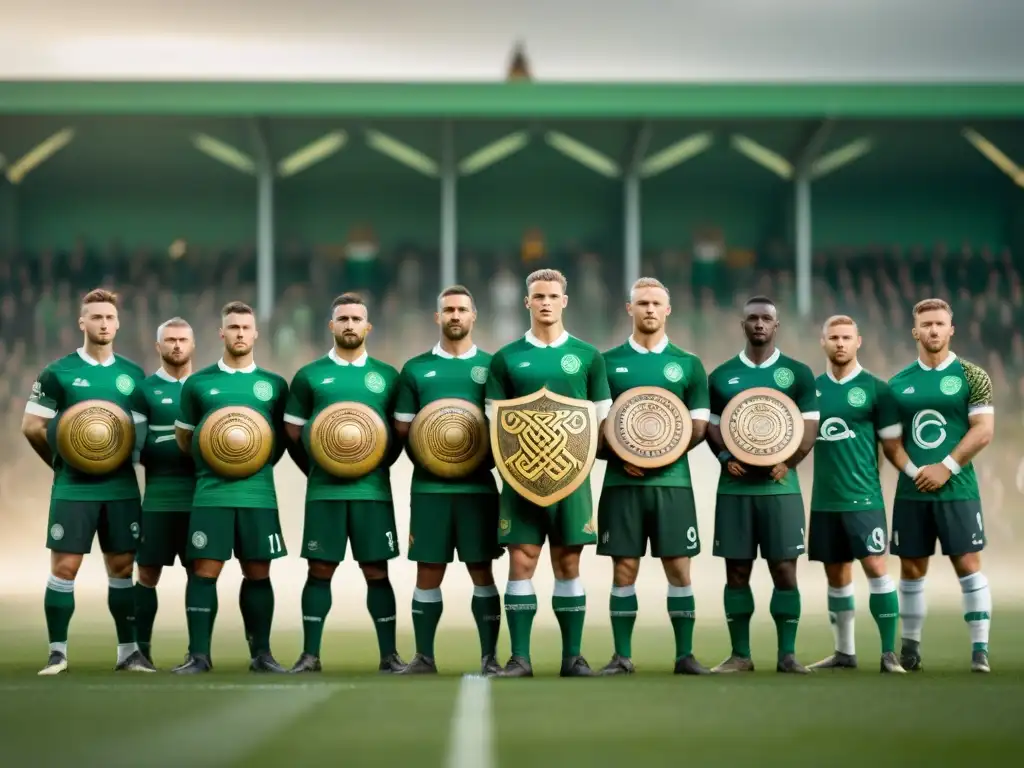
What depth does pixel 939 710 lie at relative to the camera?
6.39m

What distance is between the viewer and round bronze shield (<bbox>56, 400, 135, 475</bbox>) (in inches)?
336

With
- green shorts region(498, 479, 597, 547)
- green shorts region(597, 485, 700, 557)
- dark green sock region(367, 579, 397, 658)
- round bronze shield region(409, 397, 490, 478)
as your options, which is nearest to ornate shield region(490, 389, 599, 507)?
green shorts region(498, 479, 597, 547)

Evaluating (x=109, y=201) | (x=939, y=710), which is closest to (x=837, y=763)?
(x=939, y=710)

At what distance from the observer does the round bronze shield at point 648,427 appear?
8.10 metres

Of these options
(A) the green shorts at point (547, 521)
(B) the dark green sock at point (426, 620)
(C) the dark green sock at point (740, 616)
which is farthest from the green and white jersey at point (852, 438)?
(B) the dark green sock at point (426, 620)

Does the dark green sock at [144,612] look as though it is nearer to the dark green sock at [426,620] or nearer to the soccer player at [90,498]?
the soccer player at [90,498]

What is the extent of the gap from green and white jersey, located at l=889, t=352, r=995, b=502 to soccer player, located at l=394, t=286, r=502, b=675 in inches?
92.0

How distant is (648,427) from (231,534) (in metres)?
2.27

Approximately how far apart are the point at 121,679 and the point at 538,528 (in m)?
2.21

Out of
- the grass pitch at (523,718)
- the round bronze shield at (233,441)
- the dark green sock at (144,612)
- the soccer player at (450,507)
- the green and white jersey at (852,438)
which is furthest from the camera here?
the dark green sock at (144,612)

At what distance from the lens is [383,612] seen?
8398 millimetres

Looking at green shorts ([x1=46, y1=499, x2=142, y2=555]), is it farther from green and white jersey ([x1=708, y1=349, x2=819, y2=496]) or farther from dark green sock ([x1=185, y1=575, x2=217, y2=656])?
green and white jersey ([x1=708, y1=349, x2=819, y2=496])

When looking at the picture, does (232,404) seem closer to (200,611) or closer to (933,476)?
(200,611)

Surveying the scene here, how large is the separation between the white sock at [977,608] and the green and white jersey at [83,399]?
15.0 ft
